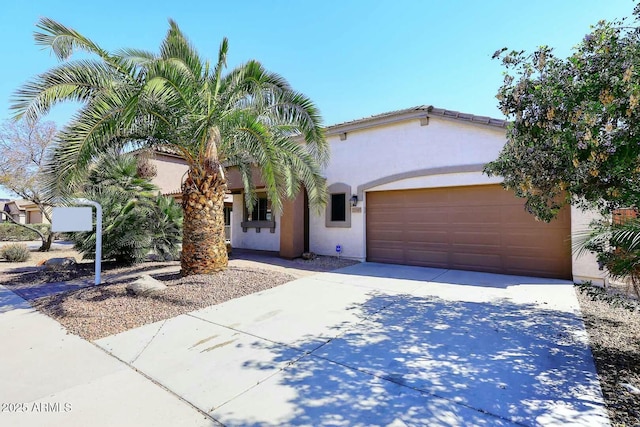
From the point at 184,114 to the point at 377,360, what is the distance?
6.60 m

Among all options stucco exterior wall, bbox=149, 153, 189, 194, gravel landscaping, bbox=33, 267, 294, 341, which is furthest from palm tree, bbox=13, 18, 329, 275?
stucco exterior wall, bbox=149, 153, 189, 194

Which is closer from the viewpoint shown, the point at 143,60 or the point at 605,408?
the point at 605,408

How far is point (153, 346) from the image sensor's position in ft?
14.3

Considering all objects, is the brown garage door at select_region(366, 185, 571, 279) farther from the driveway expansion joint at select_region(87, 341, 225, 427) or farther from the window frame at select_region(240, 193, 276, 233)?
the driveway expansion joint at select_region(87, 341, 225, 427)

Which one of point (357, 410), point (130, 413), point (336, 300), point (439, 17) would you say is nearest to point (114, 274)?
point (336, 300)

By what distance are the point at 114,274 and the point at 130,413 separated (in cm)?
797

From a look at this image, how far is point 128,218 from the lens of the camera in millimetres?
10250

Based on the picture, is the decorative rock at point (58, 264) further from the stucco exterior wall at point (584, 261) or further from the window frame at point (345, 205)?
the stucco exterior wall at point (584, 261)

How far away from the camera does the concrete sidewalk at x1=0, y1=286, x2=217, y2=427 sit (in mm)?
2807

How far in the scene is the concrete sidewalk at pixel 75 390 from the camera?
2807mm

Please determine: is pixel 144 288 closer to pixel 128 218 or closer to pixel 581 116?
pixel 128 218

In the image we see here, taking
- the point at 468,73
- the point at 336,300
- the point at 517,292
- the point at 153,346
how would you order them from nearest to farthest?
the point at 153,346
the point at 336,300
the point at 517,292
the point at 468,73

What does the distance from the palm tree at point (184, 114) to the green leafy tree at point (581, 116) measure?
4.91m

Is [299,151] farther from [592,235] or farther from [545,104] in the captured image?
[592,235]
